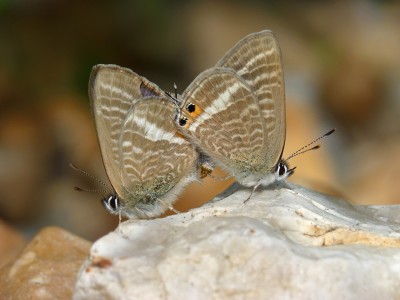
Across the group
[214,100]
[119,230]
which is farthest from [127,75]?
[119,230]

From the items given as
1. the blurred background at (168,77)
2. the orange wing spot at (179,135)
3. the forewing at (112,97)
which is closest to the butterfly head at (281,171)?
the orange wing spot at (179,135)

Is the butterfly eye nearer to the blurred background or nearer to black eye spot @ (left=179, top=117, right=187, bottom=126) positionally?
black eye spot @ (left=179, top=117, right=187, bottom=126)

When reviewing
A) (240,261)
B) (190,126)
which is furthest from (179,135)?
(240,261)

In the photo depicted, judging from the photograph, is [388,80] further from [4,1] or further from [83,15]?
[4,1]

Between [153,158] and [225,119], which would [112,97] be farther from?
[225,119]

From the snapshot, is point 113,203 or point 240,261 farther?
point 113,203

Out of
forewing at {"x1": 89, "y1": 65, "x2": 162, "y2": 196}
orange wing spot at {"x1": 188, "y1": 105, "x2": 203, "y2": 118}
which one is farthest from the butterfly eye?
orange wing spot at {"x1": 188, "y1": 105, "x2": 203, "y2": 118}
